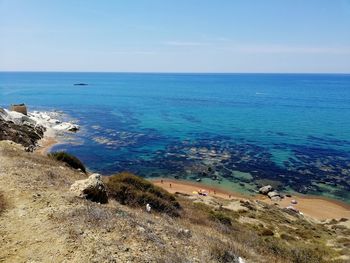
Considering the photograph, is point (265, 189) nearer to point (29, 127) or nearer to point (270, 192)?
point (270, 192)

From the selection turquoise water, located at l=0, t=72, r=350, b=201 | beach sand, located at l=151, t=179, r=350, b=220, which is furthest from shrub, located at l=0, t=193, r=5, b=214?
turquoise water, located at l=0, t=72, r=350, b=201

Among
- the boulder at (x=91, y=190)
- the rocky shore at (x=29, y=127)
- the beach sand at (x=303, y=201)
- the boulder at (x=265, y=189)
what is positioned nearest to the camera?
the boulder at (x=91, y=190)

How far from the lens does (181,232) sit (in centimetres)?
1655

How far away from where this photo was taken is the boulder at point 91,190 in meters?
17.5

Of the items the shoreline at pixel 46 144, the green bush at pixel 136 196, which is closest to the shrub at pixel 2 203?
the green bush at pixel 136 196

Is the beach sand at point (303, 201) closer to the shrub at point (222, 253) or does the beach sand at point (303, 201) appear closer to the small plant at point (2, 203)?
the shrub at point (222, 253)

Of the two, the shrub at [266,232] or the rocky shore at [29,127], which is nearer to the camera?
the shrub at [266,232]

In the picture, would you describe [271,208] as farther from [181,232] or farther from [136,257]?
[136,257]

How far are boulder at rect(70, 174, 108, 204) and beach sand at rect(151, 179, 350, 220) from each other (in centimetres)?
2385

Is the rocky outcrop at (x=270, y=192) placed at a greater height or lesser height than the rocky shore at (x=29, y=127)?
lesser

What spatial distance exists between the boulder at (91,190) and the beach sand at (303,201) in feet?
78.3

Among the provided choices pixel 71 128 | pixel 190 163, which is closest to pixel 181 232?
pixel 190 163

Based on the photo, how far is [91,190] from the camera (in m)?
17.7

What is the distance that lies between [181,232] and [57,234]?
6.22m
